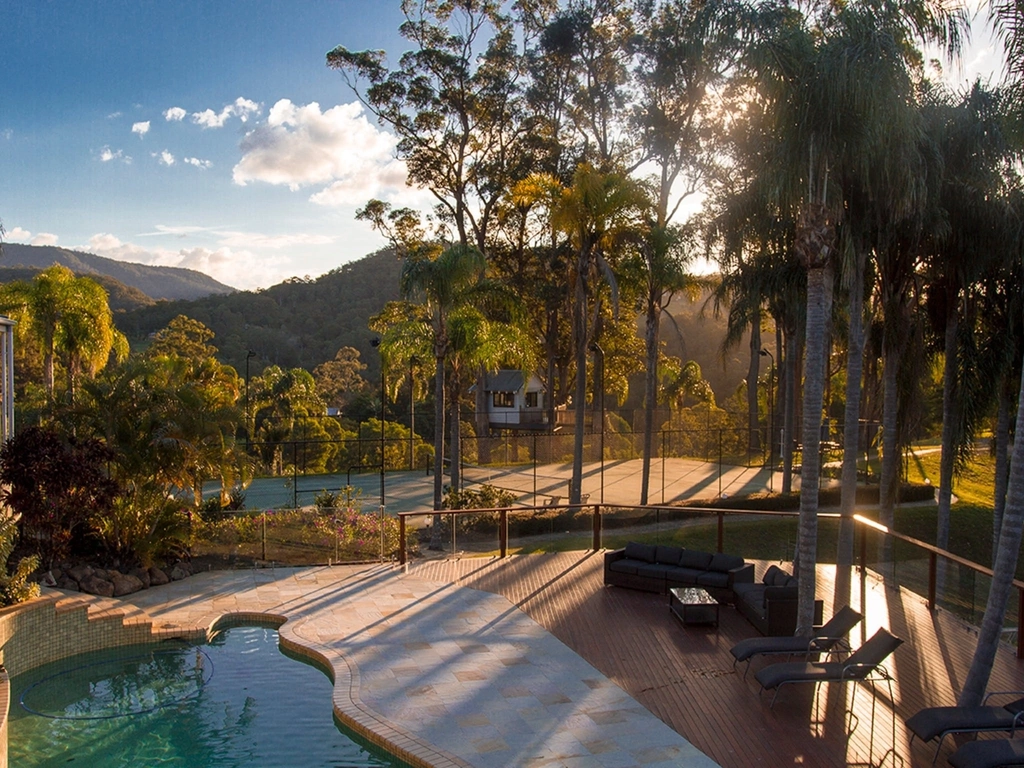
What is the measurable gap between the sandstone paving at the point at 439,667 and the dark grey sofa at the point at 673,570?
184 cm

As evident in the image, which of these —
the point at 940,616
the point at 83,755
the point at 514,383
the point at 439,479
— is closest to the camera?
the point at 83,755

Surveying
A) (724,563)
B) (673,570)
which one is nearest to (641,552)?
(673,570)

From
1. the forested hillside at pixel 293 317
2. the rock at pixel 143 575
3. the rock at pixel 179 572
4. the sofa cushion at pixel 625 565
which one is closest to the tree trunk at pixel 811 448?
the sofa cushion at pixel 625 565

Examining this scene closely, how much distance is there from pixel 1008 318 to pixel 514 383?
34.7 metres

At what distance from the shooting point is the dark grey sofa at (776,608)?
1000cm

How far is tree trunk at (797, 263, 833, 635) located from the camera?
9.29 m

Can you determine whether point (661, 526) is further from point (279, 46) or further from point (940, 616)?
point (279, 46)

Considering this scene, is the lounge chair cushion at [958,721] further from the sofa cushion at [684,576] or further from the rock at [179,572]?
the rock at [179,572]

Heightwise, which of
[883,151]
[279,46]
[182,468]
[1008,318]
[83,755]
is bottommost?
[83,755]

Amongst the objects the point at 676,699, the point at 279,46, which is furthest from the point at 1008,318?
the point at 279,46

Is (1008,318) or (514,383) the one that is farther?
(514,383)

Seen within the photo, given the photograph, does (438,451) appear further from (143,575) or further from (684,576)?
(684,576)

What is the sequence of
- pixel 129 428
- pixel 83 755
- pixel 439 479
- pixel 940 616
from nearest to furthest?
pixel 83 755 < pixel 940 616 < pixel 129 428 < pixel 439 479

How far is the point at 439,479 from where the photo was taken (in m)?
18.8
